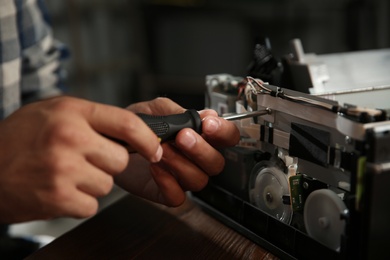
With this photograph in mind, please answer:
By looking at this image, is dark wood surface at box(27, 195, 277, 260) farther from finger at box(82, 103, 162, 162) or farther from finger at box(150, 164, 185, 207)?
finger at box(82, 103, 162, 162)

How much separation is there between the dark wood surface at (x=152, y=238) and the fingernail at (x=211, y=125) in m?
0.19

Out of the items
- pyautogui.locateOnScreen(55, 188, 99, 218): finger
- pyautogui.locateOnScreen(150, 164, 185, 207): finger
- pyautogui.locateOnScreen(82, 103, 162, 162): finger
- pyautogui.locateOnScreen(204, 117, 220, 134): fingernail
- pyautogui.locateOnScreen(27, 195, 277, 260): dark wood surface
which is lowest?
pyautogui.locateOnScreen(27, 195, 277, 260): dark wood surface

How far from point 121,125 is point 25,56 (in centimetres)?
94

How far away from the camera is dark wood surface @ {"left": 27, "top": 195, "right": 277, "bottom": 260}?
670mm

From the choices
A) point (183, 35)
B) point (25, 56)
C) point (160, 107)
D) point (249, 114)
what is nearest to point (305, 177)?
point (249, 114)

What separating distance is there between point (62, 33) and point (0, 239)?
2047 mm

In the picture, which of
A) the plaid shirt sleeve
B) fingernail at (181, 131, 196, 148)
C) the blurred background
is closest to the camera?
fingernail at (181, 131, 196, 148)

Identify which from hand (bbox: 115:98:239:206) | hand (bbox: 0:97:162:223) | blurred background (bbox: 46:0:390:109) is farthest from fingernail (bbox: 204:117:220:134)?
blurred background (bbox: 46:0:390:109)

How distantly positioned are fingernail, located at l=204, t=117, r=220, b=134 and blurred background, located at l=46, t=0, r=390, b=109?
161 cm

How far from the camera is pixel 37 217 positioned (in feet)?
1.81

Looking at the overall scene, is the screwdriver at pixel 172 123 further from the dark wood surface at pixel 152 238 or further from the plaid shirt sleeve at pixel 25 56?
the plaid shirt sleeve at pixel 25 56

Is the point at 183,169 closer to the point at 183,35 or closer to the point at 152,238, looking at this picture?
the point at 152,238

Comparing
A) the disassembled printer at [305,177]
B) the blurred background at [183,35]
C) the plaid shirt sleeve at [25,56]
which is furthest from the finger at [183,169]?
the blurred background at [183,35]

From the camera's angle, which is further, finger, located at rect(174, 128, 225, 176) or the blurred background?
the blurred background
